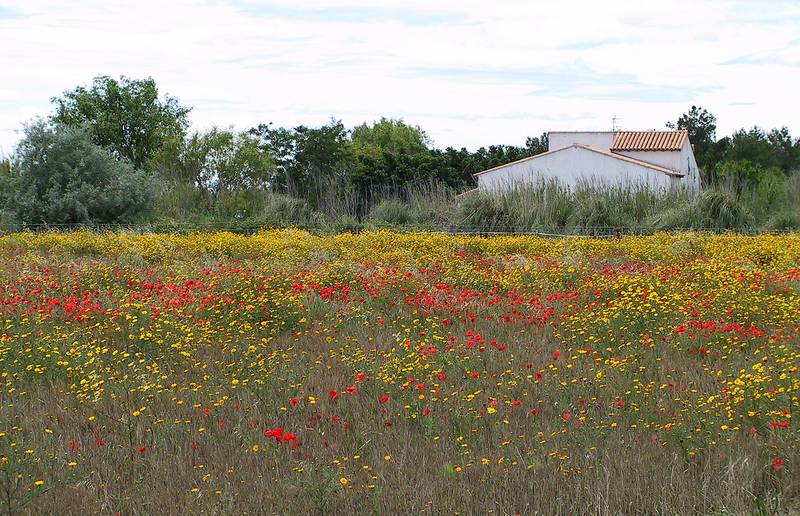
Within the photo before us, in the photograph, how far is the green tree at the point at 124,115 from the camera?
52.9 m

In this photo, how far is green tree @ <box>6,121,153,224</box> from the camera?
27.0 m

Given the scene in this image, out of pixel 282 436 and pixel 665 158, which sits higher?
pixel 665 158

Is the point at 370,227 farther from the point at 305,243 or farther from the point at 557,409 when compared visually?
the point at 557,409

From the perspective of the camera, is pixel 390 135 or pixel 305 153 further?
pixel 390 135

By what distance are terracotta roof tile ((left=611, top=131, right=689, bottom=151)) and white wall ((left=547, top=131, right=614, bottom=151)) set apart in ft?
1.64

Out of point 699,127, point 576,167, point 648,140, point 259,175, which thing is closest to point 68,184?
point 259,175

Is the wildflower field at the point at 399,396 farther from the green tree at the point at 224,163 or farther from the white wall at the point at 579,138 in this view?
the white wall at the point at 579,138

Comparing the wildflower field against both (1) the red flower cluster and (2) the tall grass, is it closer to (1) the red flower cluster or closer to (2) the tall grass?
(1) the red flower cluster

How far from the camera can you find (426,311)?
8.74 meters

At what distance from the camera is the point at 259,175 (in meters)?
41.1

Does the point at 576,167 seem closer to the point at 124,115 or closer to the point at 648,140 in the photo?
the point at 648,140

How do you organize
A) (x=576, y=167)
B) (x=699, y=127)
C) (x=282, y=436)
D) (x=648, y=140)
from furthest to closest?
(x=699, y=127)
(x=648, y=140)
(x=576, y=167)
(x=282, y=436)

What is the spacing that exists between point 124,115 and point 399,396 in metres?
52.1

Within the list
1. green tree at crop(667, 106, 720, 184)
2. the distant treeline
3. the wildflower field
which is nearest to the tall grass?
the distant treeline
